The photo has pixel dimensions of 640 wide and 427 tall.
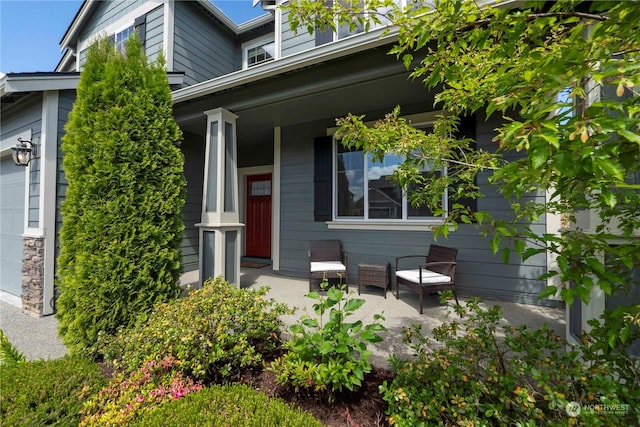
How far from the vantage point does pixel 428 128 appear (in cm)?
398

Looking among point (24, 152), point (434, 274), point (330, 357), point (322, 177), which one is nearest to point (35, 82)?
point (24, 152)

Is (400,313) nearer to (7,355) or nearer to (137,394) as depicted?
(137,394)

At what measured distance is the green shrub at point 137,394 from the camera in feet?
4.81

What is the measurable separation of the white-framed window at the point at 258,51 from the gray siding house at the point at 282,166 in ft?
5.32

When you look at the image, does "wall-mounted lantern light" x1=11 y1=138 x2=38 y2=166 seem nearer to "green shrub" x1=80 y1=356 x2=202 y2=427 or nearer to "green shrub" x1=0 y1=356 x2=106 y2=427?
"green shrub" x1=0 y1=356 x2=106 y2=427

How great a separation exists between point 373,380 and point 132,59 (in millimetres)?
3593

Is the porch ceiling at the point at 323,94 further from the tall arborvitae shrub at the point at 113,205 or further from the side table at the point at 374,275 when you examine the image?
the side table at the point at 374,275

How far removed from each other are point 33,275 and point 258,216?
383 centimetres

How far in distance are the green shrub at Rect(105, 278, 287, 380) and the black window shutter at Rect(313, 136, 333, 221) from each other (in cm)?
253

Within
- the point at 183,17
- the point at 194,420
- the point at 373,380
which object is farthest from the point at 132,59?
the point at 183,17

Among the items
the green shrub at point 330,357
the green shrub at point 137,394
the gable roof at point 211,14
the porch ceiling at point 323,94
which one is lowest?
the green shrub at point 137,394

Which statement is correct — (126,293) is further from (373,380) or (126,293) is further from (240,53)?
(240,53)

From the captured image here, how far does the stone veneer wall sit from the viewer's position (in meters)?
3.52

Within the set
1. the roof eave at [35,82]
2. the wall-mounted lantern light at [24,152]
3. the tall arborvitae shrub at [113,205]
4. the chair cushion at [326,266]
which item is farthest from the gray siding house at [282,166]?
the tall arborvitae shrub at [113,205]
